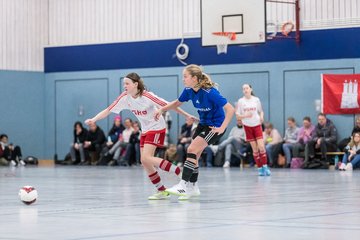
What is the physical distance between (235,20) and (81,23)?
870cm

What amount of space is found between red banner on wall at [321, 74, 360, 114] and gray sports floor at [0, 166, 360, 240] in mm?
11859

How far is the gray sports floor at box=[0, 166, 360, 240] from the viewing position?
7.86 metres

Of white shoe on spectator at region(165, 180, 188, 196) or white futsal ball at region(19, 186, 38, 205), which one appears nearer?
white futsal ball at region(19, 186, 38, 205)

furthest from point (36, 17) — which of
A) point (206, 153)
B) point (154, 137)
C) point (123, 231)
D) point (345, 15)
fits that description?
point (123, 231)

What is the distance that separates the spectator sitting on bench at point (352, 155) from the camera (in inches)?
955

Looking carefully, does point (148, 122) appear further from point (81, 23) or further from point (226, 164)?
point (81, 23)

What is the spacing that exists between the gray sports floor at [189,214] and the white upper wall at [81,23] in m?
16.6

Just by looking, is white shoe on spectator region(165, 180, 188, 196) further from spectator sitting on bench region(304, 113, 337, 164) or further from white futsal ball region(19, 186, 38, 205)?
spectator sitting on bench region(304, 113, 337, 164)

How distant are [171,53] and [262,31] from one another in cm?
531

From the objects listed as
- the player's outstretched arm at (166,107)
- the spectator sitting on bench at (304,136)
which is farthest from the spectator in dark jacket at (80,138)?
the player's outstretched arm at (166,107)

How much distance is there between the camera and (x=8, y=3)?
33062mm

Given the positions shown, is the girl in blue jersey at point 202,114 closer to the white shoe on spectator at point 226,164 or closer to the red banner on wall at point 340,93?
the white shoe on spectator at point 226,164

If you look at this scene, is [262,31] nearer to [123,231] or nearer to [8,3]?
[8,3]

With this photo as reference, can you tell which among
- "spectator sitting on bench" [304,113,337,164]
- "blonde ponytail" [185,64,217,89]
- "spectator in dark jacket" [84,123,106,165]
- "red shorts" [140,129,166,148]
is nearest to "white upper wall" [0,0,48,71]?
"spectator in dark jacket" [84,123,106,165]
